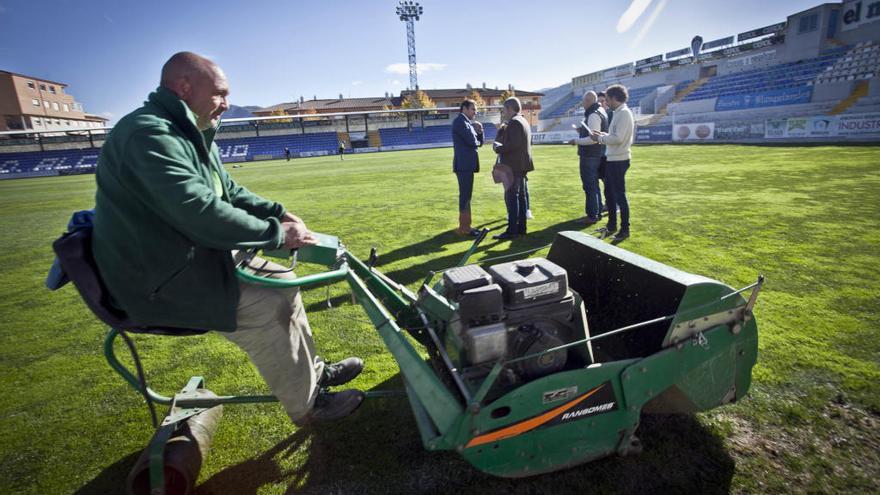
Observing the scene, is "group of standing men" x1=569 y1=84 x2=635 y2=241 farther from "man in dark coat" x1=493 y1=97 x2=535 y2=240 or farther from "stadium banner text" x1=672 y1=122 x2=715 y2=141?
"stadium banner text" x1=672 y1=122 x2=715 y2=141

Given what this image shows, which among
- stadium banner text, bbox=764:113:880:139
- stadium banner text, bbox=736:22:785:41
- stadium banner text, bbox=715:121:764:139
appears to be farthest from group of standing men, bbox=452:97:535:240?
stadium banner text, bbox=736:22:785:41

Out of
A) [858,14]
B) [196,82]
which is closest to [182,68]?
[196,82]

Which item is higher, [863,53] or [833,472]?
[863,53]

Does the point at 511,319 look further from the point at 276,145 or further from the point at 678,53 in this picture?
the point at 678,53

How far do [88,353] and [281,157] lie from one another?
4623 cm

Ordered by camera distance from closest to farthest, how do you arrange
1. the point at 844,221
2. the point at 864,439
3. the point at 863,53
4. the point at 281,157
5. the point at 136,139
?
1. the point at 136,139
2. the point at 864,439
3. the point at 844,221
4. the point at 863,53
5. the point at 281,157

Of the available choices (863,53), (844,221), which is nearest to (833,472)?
(844,221)

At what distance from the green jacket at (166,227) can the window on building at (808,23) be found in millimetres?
46225

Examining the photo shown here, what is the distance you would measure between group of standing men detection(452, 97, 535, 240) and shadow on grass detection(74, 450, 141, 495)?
5.25m

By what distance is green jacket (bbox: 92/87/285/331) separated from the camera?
5.78 feet

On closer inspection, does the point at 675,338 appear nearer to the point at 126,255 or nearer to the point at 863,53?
the point at 126,255

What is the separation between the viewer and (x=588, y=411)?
2.22m

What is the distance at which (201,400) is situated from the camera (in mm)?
2672

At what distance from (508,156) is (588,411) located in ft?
16.5
